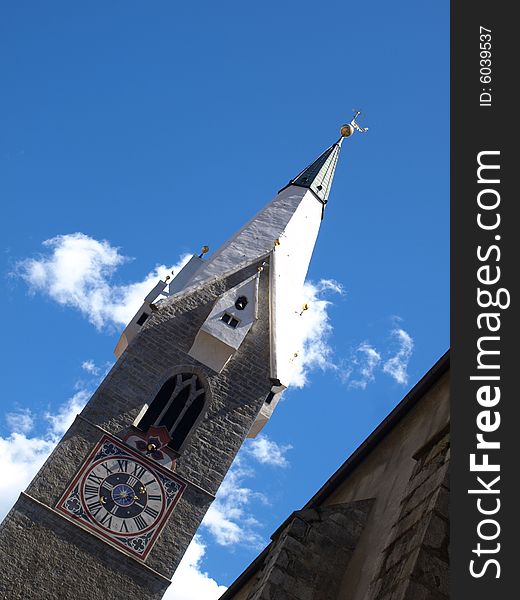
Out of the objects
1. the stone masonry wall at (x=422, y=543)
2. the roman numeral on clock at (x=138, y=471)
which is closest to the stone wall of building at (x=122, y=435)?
the roman numeral on clock at (x=138, y=471)

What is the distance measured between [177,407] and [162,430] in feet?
2.60

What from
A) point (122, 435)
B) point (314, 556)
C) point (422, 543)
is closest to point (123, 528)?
point (122, 435)

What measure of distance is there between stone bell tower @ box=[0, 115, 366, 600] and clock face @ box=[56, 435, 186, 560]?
24 mm

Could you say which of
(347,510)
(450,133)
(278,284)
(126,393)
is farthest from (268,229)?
(450,133)

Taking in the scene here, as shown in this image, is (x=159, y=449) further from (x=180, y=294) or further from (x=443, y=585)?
(x=443, y=585)

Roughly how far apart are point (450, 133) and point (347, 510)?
5020 millimetres

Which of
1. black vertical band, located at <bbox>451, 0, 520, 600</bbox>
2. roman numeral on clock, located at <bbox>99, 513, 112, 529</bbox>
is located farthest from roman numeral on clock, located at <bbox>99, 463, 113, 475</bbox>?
black vertical band, located at <bbox>451, 0, 520, 600</bbox>

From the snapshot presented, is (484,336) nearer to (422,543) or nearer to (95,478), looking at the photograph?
(422,543)

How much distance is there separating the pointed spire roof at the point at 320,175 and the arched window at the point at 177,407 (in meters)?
8.75

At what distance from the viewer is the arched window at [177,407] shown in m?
19.8

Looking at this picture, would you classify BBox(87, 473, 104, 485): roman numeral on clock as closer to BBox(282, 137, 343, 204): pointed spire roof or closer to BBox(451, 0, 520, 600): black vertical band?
BBox(282, 137, 343, 204): pointed spire roof

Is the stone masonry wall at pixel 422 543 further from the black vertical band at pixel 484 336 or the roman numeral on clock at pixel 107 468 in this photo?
the roman numeral on clock at pixel 107 468

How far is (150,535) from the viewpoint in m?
18.2

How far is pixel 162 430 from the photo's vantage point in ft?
64.3
